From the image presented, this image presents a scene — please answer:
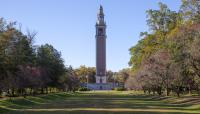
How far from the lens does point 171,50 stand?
192ft

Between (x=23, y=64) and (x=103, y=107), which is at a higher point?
(x=23, y=64)

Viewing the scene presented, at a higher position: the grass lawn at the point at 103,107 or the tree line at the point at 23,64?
→ the tree line at the point at 23,64

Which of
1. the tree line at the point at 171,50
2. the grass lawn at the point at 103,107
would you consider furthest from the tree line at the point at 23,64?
the tree line at the point at 171,50

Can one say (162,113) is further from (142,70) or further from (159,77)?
(142,70)

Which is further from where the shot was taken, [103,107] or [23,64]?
[23,64]

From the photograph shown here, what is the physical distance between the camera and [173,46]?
57250 mm

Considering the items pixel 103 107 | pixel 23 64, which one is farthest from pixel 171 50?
pixel 23 64

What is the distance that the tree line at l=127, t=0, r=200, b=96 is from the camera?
5295cm

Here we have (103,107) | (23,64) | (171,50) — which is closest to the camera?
(103,107)

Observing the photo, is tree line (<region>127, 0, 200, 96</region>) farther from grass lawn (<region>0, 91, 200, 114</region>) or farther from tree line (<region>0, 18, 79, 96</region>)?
tree line (<region>0, 18, 79, 96</region>)

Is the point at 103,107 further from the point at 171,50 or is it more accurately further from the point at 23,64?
the point at 23,64

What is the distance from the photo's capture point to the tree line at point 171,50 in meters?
53.0

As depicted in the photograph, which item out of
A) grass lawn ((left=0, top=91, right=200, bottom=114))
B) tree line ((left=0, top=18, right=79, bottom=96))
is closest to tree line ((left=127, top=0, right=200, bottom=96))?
grass lawn ((left=0, top=91, right=200, bottom=114))

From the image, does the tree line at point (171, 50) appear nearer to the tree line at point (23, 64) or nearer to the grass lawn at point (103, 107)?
the grass lawn at point (103, 107)
